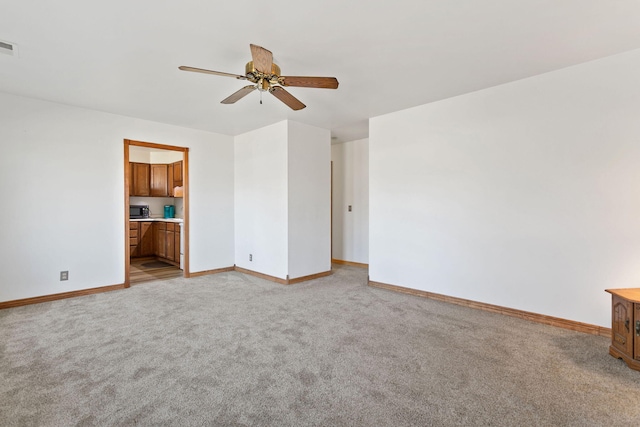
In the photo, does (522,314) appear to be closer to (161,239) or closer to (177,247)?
(177,247)

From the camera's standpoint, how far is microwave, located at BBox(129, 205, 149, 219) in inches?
258

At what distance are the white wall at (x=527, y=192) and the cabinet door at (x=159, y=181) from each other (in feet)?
16.6


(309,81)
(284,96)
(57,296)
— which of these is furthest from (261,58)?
(57,296)

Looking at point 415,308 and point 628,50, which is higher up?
point 628,50

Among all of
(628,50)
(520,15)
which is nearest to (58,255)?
(520,15)

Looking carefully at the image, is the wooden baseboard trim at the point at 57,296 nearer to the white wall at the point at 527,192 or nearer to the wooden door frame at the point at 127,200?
the wooden door frame at the point at 127,200

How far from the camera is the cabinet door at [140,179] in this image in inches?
256

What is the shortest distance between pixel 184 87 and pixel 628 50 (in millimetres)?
4229

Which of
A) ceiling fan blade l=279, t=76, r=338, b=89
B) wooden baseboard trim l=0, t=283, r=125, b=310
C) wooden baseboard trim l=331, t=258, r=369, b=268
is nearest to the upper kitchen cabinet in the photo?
wooden baseboard trim l=0, t=283, r=125, b=310

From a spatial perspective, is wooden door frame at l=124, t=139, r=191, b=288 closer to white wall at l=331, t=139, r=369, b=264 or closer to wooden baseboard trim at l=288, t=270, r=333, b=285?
wooden baseboard trim at l=288, t=270, r=333, b=285

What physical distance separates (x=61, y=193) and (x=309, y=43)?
3.75 meters

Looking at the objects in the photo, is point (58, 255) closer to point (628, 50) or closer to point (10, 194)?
point (10, 194)

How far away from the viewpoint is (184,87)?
3246 millimetres

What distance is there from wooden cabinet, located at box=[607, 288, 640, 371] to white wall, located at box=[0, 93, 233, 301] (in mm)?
5589
